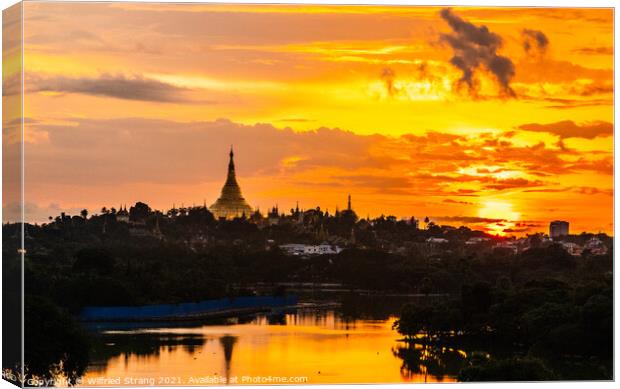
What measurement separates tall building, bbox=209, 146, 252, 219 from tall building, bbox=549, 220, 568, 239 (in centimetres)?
275

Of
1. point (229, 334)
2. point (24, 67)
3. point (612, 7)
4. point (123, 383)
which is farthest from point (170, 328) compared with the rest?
point (612, 7)

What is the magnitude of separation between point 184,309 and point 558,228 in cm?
356

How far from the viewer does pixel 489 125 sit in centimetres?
1820

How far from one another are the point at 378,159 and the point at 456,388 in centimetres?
234

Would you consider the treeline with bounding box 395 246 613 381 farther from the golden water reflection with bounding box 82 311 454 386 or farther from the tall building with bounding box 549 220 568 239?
the tall building with bounding box 549 220 568 239

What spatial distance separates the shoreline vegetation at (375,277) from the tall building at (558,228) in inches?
5.0

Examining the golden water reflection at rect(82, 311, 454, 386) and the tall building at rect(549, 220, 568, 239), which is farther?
the tall building at rect(549, 220, 568, 239)

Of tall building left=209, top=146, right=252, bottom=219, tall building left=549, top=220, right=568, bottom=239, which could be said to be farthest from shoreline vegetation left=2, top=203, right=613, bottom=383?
tall building left=209, top=146, right=252, bottom=219

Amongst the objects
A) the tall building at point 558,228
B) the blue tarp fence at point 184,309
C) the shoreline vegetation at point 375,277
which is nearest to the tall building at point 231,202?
the shoreline vegetation at point 375,277

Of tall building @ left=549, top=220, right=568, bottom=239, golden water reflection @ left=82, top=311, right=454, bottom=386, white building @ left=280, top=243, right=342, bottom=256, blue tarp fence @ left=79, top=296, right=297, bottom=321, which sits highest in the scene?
tall building @ left=549, top=220, right=568, bottom=239

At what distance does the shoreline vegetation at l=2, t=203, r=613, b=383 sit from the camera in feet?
59.2

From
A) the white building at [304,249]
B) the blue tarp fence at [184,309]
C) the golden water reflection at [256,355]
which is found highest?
the white building at [304,249]

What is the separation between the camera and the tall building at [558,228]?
18763 mm

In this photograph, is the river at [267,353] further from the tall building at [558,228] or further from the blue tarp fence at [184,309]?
the tall building at [558,228]
